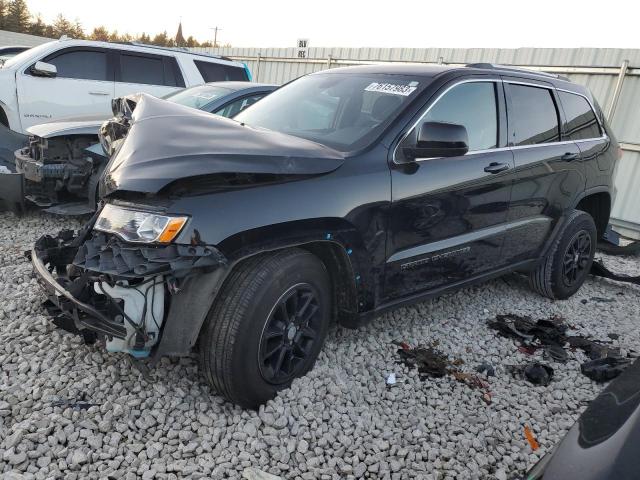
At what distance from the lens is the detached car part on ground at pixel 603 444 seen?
1.21 metres

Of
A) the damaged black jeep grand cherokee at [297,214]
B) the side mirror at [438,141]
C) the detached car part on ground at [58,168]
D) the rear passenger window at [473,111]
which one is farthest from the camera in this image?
the detached car part on ground at [58,168]

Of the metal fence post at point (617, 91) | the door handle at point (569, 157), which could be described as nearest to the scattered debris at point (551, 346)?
the door handle at point (569, 157)

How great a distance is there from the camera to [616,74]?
→ 8562mm

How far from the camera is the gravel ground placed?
2271 millimetres

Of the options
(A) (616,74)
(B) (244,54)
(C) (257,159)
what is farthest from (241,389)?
(B) (244,54)

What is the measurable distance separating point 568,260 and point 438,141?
2.53 meters

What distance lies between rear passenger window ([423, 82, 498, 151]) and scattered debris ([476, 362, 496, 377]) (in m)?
1.45

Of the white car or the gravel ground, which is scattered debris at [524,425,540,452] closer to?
the gravel ground

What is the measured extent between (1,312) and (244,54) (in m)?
12.8

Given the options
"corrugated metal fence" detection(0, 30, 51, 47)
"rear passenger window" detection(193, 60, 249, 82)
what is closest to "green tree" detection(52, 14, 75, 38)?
"corrugated metal fence" detection(0, 30, 51, 47)

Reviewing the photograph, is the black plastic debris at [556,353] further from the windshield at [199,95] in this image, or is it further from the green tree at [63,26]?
the green tree at [63,26]

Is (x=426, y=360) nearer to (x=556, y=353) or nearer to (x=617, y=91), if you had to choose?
(x=556, y=353)

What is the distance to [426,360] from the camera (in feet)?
10.8

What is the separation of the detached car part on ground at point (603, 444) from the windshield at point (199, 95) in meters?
5.10
